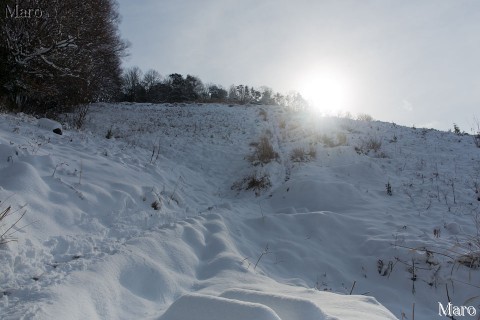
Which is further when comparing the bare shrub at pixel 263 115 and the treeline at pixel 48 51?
the bare shrub at pixel 263 115

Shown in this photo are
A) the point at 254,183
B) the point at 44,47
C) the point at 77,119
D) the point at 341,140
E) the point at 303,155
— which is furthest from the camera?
the point at 77,119

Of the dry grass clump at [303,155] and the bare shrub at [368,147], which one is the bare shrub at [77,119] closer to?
the dry grass clump at [303,155]

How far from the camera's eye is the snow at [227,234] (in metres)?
2.37

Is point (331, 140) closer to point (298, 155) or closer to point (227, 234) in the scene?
point (298, 155)

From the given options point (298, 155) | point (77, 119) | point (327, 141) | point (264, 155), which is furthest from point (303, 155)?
point (77, 119)

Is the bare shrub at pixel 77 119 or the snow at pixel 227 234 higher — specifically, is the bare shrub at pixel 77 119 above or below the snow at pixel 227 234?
above

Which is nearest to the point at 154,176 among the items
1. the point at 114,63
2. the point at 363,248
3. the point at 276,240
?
the point at 276,240

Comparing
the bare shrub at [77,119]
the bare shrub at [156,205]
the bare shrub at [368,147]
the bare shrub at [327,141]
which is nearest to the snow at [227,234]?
the bare shrub at [156,205]

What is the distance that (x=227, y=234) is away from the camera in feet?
15.9

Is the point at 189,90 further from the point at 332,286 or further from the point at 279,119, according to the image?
the point at 332,286

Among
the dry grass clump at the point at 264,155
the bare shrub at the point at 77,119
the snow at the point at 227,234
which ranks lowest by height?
the snow at the point at 227,234

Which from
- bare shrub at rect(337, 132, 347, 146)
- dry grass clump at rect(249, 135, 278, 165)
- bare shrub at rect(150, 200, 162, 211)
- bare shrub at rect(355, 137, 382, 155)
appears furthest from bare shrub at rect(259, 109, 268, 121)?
bare shrub at rect(150, 200, 162, 211)

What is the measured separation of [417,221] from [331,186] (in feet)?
6.17

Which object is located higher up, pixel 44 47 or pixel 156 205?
pixel 44 47
